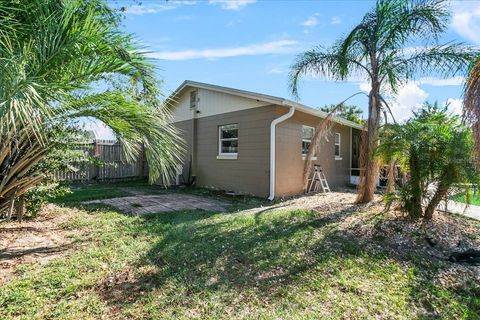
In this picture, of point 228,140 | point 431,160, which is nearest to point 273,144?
point 228,140

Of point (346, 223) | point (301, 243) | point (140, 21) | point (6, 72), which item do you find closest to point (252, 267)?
point (301, 243)

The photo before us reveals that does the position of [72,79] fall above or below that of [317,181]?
above

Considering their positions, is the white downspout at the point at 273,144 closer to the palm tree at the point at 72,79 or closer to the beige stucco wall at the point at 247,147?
the beige stucco wall at the point at 247,147

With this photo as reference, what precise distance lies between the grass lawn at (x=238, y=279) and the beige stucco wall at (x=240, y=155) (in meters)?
4.11

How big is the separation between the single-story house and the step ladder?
1.90 feet

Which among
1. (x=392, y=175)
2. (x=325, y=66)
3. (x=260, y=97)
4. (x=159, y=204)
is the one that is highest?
(x=325, y=66)

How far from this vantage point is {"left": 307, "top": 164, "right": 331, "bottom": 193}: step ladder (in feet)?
35.2

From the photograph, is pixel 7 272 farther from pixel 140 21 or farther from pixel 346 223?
pixel 140 21

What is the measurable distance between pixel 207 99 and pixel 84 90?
312 inches

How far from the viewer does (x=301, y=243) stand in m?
4.66

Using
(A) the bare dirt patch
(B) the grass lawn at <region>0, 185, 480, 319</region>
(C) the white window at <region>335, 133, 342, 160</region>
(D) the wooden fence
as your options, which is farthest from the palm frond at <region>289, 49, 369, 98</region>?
(D) the wooden fence

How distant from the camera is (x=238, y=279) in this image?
3562mm

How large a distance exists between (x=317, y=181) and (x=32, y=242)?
8.95 metres

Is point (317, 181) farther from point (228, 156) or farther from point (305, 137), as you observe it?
point (228, 156)
